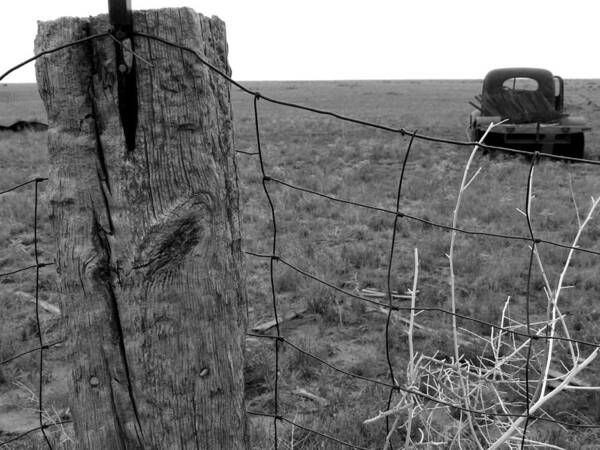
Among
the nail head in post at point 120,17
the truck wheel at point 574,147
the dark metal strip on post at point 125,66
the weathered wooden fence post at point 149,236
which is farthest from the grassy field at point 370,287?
the nail head in post at point 120,17

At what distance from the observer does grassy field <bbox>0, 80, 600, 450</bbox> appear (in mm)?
3074

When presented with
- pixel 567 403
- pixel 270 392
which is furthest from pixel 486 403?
pixel 270 392

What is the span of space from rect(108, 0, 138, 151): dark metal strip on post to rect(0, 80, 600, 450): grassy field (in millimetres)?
1148

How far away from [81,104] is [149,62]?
0.61ft

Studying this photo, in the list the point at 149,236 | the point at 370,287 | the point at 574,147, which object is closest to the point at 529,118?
the point at 574,147

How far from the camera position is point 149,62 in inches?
51.2

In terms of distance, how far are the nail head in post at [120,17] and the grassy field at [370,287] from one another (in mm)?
1294

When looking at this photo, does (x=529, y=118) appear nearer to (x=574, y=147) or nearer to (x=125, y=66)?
(x=574, y=147)

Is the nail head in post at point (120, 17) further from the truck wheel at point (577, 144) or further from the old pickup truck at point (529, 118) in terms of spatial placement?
the truck wheel at point (577, 144)

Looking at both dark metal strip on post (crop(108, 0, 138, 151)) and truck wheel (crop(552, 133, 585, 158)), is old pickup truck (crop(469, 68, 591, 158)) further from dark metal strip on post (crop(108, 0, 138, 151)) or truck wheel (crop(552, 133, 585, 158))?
dark metal strip on post (crop(108, 0, 138, 151))

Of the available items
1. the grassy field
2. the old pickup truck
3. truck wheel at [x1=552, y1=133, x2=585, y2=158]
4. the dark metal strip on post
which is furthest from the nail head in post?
truck wheel at [x1=552, y1=133, x2=585, y2=158]

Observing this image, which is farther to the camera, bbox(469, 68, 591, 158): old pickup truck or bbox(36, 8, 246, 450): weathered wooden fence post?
bbox(469, 68, 591, 158): old pickup truck

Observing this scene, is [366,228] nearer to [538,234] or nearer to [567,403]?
[538,234]

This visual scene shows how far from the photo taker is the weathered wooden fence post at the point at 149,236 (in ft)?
4.35
